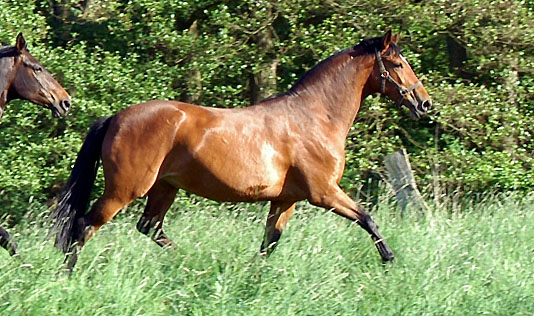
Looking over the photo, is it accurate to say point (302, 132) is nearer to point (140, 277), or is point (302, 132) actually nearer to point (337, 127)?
point (337, 127)

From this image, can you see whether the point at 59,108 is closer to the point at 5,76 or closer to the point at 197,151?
the point at 5,76

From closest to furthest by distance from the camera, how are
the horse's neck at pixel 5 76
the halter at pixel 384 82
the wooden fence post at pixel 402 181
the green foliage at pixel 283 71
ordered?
the horse's neck at pixel 5 76 < the halter at pixel 384 82 < the wooden fence post at pixel 402 181 < the green foliage at pixel 283 71

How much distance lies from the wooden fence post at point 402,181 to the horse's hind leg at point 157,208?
2.60 metres

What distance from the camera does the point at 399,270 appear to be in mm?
6105

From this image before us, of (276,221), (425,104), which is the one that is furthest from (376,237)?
(425,104)

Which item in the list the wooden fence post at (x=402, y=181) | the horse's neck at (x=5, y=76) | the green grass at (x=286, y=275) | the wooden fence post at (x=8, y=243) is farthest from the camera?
the wooden fence post at (x=402, y=181)

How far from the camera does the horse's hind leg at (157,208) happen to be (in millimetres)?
7008

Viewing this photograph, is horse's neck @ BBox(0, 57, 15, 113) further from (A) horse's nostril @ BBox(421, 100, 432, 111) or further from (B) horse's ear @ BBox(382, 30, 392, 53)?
(A) horse's nostril @ BBox(421, 100, 432, 111)

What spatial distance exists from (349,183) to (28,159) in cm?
412

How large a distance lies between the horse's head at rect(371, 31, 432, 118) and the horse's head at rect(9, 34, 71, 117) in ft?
8.70

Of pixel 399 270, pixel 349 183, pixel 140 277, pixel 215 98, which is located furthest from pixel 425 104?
pixel 215 98

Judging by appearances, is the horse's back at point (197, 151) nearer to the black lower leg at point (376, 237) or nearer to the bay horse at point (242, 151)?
the bay horse at point (242, 151)

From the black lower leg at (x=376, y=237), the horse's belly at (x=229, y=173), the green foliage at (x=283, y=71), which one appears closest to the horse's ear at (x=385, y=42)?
the horse's belly at (x=229, y=173)

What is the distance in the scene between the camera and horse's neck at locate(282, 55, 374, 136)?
7016 millimetres
